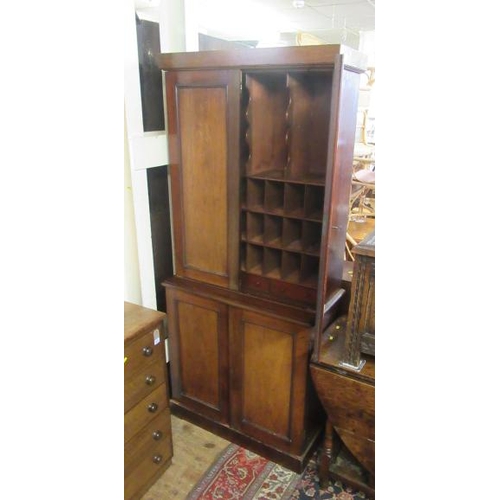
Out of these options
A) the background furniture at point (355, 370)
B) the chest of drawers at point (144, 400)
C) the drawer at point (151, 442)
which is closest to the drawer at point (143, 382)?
the chest of drawers at point (144, 400)

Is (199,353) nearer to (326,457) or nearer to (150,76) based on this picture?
(326,457)

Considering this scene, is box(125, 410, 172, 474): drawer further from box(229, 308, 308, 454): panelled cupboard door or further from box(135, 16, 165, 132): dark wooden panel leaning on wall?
box(135, 16, 165, 132): dark wooden panel leaning on wall

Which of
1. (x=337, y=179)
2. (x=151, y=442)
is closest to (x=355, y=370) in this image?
(x=337, y=179)

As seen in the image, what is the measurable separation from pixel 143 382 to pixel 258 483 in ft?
2.59

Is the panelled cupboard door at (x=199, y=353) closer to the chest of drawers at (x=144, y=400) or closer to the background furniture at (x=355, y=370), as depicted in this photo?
the chest of drawers at (x=144, y=400)

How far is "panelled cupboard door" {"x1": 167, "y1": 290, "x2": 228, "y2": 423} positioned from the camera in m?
2.14

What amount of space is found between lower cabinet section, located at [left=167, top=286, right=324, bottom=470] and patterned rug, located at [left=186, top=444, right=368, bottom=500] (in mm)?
63

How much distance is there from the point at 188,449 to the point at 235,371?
531 millimetres

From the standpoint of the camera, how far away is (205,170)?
1986 millimetres

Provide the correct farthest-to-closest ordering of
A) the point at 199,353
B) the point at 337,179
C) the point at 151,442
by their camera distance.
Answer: the point at 199,353 → the point at 151,442 → the point at 337,179

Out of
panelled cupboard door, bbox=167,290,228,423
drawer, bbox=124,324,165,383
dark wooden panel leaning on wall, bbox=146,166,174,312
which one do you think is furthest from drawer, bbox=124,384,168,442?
dark wooden panel leaning on wall, bbox=146,166,174,312
